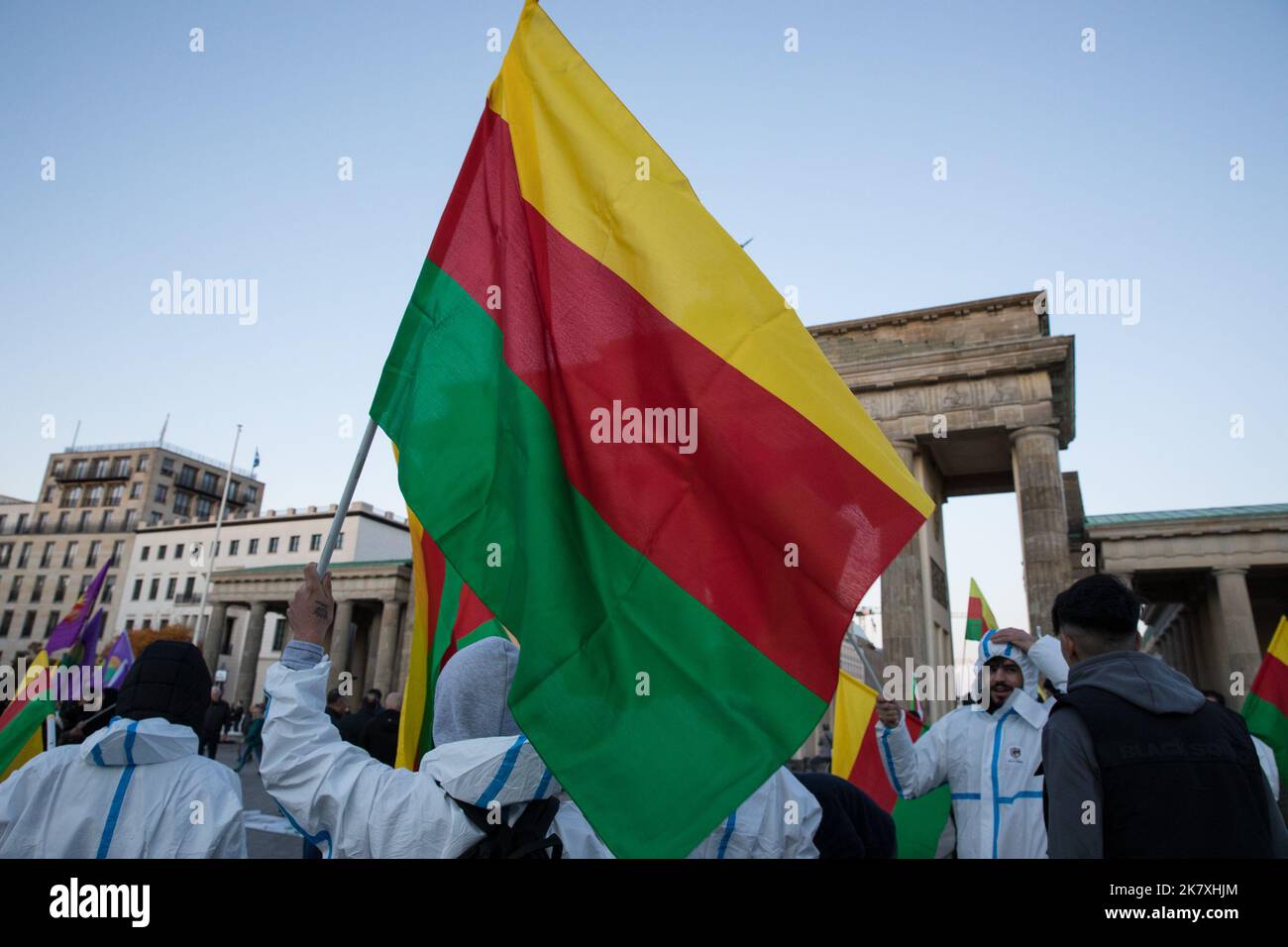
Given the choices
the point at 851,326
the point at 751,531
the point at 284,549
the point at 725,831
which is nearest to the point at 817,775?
the point at 725,831

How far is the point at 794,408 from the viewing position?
277cm

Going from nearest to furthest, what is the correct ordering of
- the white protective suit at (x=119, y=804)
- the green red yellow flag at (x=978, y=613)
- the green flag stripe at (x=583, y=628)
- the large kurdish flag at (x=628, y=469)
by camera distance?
the green flag stripe at (x=583, y=628) < the large kurdish flag at (x=628, y=469) < the white protective suit at (x=119, y=804) < the green red yellow flag at (x=978, y=613)

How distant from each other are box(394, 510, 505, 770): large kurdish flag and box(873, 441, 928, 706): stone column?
20.1m

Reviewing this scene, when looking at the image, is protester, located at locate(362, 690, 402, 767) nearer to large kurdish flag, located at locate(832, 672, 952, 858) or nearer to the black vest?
large kurdish flag, located at locate(832, 672, 952, 858)

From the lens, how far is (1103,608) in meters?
2.56

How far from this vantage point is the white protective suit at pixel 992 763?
14.0ft

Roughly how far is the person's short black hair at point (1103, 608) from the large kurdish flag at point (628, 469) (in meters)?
0.59

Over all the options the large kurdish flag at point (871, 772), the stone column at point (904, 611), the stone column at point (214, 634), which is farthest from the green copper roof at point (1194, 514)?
the stone column at point (214, 634)

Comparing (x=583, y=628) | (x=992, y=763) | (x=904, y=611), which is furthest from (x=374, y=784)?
(x=904, y=611)

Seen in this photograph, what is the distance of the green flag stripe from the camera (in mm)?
2131

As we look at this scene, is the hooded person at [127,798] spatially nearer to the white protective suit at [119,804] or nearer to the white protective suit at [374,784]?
the white protective suit at [119,804]

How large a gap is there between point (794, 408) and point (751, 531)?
A: 1.50 feet

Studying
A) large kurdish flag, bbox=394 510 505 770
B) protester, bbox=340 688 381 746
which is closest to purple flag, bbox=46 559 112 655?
protester, bbox=340 688 381 746
